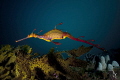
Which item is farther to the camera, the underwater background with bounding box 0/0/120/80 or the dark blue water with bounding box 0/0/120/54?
the dark blue water with bounding box 0/0/120/54

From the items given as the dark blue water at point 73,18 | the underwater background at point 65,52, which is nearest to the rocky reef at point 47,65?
the underwater background at point 65,52

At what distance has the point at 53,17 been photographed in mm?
85000

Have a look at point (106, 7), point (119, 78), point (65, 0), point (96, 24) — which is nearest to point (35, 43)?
point (65, 0)

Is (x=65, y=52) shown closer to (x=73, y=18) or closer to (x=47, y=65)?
(x=47, y=65)

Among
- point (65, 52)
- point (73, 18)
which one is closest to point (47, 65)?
point (65, 52)

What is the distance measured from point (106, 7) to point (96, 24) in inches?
532

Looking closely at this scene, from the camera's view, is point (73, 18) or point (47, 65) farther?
point (73, 18)

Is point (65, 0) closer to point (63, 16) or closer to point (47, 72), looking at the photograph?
point (63, 16)

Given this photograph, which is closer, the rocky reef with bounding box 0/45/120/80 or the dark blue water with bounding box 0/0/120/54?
the rocky reef with bounding box 0/45/120/80

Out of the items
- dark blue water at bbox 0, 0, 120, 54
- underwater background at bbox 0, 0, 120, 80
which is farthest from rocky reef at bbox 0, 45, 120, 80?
dark blue water at bbox 0, 0, 120, 54

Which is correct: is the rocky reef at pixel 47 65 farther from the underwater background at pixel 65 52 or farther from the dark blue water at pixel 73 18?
the dark blue water at pixel 73 18

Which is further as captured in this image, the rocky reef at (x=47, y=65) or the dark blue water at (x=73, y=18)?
the dark blue water at (x=73, y=18)

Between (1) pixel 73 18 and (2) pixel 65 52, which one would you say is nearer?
(2) pixel 65 52

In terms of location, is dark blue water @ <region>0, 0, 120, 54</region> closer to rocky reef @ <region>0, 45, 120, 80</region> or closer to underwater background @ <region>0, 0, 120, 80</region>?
underwater background @ <region>0, 0, 120, 80</region>
